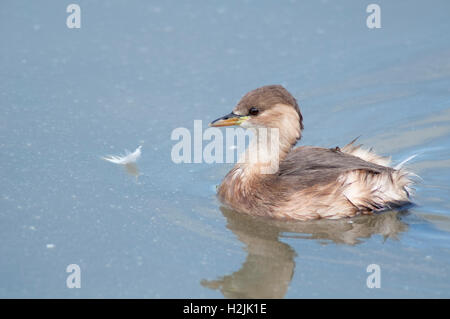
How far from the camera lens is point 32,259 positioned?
5430mm

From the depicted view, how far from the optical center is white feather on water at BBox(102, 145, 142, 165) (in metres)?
6.89

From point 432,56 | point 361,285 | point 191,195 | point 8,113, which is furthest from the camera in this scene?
point 432,56

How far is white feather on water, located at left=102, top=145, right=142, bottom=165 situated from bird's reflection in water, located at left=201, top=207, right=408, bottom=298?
108 centimetres

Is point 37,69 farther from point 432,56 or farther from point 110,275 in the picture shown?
point 432,56

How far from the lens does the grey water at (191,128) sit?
17.7ft

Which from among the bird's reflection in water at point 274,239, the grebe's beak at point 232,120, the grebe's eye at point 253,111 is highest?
the grebe's eye at point 253,111

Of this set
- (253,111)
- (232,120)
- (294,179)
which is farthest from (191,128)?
(294,179)

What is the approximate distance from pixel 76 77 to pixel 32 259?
3362mm

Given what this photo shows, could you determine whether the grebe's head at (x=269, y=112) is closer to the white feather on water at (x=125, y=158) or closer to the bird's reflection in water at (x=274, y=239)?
the bird's reflection in water at (x=274, y=239)

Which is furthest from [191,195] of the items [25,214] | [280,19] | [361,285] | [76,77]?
[280,19]

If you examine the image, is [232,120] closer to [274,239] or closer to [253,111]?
[253,111]

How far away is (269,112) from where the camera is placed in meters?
6.36

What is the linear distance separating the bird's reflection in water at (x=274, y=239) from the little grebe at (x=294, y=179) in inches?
3.9

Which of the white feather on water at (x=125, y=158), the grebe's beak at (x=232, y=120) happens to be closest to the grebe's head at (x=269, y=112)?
the grebe's beak at (x=232, y=120)
